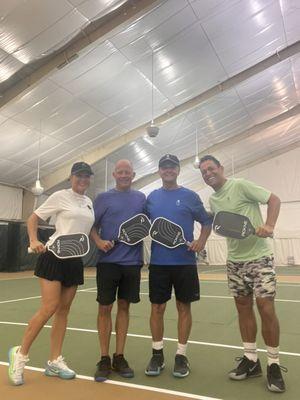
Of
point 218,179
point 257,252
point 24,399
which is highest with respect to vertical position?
point 218,179

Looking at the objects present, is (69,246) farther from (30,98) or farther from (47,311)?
(30,98)

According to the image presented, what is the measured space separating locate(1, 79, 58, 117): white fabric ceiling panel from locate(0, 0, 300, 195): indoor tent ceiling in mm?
26

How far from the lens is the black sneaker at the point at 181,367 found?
2652 mm

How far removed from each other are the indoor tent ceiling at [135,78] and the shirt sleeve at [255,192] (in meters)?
5.09

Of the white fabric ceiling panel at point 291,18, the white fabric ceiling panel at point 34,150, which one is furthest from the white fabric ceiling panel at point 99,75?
the white fabric ceiling panel at point 291,18

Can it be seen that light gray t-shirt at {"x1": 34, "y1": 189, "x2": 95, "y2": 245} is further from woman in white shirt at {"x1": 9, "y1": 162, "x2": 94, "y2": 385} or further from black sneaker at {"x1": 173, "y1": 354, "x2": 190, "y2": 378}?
black sneaker at {"x1": 173, "y1": 354, "x2": 190, "y2": 378}

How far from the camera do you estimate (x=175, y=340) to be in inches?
145

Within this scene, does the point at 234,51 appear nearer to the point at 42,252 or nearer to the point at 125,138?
the point at 125,138

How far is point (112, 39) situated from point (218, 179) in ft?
20.2

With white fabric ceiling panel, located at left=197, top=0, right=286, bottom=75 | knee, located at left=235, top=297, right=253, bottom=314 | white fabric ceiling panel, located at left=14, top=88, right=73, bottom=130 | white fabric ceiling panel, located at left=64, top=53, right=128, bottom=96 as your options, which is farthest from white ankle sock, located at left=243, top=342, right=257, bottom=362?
white fabric ceiling panel, located at left=14, top=88, right=73, bottom=130

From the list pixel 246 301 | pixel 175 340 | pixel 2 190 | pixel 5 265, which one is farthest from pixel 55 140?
→ pixel 246 301

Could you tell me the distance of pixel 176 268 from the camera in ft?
9.11

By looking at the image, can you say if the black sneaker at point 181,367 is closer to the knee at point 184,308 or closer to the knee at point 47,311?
the knee at point 184,308

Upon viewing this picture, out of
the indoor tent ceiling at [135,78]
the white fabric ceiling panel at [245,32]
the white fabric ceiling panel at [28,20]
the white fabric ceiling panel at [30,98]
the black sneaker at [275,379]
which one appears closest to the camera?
the black sneaker at [275,379]
